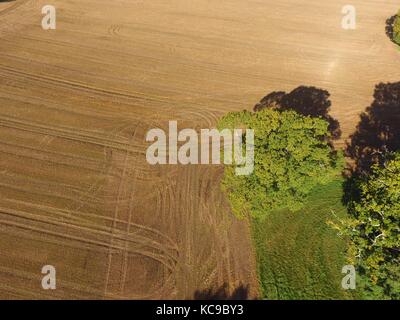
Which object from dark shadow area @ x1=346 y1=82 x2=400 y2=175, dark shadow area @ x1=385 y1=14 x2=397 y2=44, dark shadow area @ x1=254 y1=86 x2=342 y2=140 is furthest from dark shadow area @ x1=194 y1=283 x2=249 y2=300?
dark shadow area @ x1=385 y1=14 x2=397 y2=44

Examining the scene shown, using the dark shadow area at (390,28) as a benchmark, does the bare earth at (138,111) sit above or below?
below

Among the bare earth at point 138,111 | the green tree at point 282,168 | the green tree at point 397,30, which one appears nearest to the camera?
the green tree at point 282,168

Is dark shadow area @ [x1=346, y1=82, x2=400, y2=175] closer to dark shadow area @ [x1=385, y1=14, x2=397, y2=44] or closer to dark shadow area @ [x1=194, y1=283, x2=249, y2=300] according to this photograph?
dark shadow area @ [x1=385, y1=14, x2=397, y2=44]

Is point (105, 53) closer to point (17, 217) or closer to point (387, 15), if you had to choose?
point (17, 217)

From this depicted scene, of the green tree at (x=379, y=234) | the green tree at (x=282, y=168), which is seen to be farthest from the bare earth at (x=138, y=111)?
the green tree at (x=379, y=234)

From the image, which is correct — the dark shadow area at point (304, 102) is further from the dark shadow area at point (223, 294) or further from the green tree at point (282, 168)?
the dark shadow area at point (223, 294)

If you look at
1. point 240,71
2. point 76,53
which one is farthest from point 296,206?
point 76,53
